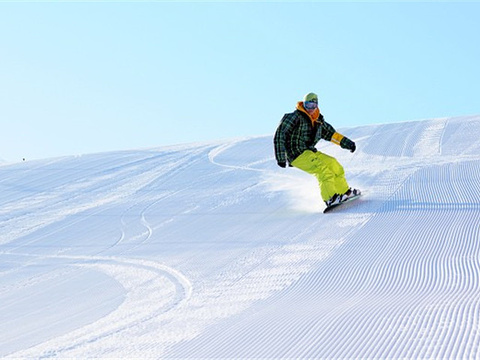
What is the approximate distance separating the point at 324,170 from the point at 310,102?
855 millimetres

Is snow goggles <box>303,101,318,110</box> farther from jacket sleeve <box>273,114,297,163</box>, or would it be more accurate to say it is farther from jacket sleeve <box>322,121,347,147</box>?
jacket sleeve <box>322,121,347,147</box>

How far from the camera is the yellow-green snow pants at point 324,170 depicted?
8570 mm

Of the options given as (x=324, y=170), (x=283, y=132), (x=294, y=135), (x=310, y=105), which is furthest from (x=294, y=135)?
(x=324, y=170)

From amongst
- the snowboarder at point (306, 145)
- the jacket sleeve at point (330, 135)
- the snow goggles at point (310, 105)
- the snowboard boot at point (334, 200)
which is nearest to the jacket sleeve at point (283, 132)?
the snowboarder at point (306, 145)

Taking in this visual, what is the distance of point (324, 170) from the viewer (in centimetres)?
874

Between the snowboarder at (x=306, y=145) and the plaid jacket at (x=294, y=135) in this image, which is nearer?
the snowboarder at (x=306, y=145)

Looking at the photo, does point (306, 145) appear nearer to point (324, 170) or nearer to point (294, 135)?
point (294, 135)

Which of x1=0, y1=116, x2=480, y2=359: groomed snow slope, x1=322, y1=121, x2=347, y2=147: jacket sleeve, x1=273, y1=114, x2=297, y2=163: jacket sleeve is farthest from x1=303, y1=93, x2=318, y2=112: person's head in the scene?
x1=0, y1=116, x2=480, y2=359: groomed snow slope

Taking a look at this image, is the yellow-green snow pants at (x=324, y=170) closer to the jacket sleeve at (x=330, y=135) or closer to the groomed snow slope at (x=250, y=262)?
the groomed snow slope at (x=250, y=262)

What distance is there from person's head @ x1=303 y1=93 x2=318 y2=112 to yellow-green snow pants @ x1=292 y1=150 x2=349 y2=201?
1.75 ft

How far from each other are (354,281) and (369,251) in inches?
36.6

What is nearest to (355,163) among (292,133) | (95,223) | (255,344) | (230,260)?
(292,133)

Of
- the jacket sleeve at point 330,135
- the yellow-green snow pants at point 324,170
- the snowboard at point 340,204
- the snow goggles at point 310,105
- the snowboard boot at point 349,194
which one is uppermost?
the snow goggles at point 310,105

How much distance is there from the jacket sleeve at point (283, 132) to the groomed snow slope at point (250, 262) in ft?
2.25
